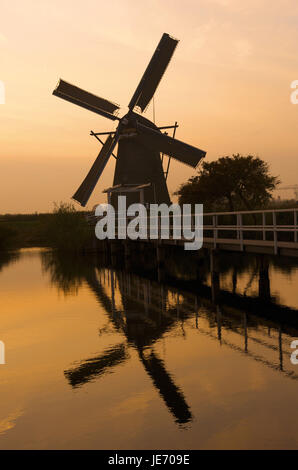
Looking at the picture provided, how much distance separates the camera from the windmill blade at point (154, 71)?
47.5 metres

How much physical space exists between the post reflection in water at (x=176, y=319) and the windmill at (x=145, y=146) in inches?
471

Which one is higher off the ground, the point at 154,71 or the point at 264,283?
the point at 154,71

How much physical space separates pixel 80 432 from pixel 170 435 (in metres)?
1.63

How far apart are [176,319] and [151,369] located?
673 centimetres

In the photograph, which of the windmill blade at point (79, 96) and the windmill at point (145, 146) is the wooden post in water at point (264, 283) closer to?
the windmill at point (145, 146)

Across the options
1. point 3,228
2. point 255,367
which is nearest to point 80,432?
point 255,367

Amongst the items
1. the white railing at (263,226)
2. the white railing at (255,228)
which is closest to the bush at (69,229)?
the white railing at (255,228)

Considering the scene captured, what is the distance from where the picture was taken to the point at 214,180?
56.2 meters

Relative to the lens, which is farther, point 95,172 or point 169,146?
point 95,172

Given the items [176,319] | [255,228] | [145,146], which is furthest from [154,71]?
[176,319]

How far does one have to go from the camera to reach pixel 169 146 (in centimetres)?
4556

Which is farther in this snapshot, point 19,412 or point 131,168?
point 131,168

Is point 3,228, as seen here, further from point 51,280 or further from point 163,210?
point 51,280

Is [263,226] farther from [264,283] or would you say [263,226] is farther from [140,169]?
[140,169]
